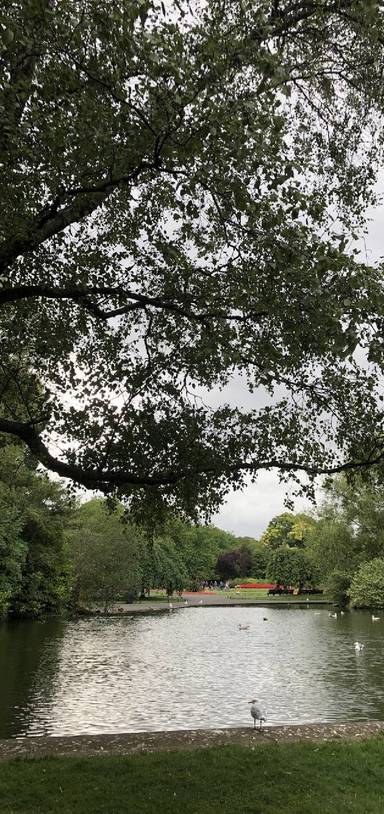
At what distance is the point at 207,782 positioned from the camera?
7793 millimetres

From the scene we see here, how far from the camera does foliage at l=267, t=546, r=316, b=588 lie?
82.2 metres

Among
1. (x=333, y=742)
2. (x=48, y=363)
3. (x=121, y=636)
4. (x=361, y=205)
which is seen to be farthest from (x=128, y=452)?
(x=121, y=636)

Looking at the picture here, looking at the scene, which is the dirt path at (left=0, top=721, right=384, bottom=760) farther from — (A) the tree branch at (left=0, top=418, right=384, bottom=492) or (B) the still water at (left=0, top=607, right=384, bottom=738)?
(A) the tree branch at (left=0, top=418, right=384, bottom=492)

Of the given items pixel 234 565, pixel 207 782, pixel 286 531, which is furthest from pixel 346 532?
pixel 234 565

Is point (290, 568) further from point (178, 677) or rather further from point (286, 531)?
point (178, 677)

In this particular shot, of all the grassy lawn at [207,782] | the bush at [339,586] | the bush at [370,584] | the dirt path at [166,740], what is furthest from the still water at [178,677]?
the bush at [339,586]

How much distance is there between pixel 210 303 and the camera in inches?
304

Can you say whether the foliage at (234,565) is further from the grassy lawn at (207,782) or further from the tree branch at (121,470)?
the tree branch at (121,470)

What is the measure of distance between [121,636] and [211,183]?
30797 millimetres

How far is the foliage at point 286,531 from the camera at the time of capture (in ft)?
322

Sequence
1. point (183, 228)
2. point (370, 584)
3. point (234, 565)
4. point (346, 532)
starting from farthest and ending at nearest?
point (234, 565) → point (346, 532) → point (370, 584) → point (183, 228)

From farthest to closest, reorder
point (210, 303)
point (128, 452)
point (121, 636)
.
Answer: point (121, 636), point (128, 452), point (210, 303)

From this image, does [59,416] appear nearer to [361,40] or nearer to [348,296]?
[348,296]

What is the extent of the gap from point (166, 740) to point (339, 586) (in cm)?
4897
